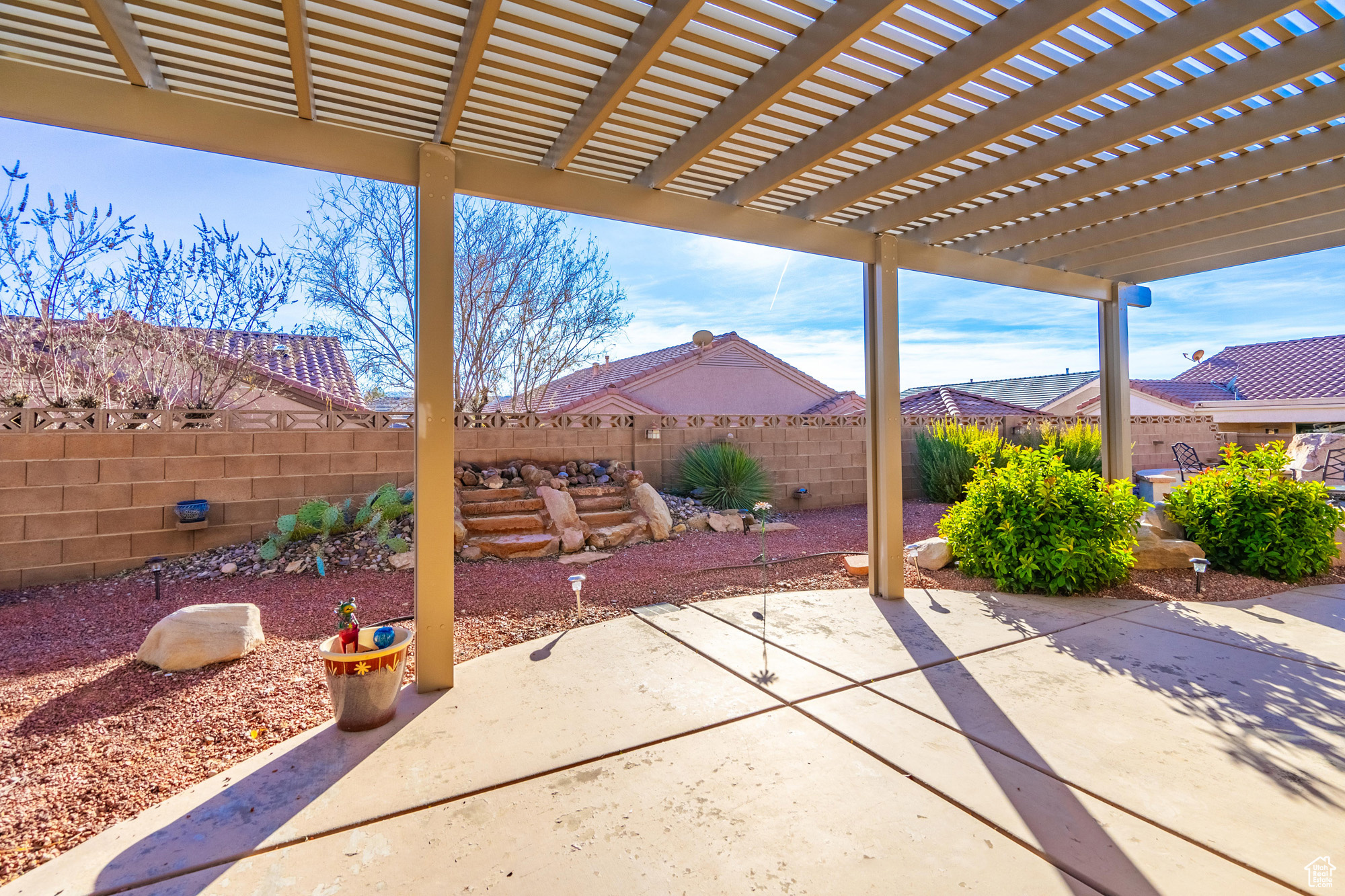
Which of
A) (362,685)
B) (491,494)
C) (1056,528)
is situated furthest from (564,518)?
(1056,528)

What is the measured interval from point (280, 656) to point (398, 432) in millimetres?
3213

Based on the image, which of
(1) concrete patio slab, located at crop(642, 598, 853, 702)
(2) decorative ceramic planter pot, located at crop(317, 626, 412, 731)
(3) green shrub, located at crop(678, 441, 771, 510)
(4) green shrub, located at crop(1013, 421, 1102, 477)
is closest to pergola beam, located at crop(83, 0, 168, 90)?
(2) decorative ceramic planter pot, located at crop(317, 626, 412, 731)

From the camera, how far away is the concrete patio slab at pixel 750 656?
2998 mm

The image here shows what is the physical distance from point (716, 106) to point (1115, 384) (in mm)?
5480

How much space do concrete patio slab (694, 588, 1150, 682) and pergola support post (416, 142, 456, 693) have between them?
6.22 ft

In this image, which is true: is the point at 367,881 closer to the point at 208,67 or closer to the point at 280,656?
the point at 280,656

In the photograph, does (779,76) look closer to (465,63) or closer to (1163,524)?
(465,63)

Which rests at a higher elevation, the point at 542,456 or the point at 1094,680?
the point at 542,456

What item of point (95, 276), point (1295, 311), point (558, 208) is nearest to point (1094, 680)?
point (558, 208)

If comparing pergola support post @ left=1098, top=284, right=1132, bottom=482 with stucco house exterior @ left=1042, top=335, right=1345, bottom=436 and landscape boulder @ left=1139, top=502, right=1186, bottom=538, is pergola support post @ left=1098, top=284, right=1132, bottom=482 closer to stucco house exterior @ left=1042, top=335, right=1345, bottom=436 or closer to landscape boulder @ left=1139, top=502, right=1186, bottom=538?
landscape boulder @ left=1139, top=502, right=1186, bottom=538

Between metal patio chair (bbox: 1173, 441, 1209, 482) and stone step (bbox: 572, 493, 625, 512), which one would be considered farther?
metal patio chair (bbox: 1173, 441, 1209, 482)

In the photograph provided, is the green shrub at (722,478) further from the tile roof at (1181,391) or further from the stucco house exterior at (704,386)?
the tile roof at (1181,391)

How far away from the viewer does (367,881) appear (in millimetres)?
1714

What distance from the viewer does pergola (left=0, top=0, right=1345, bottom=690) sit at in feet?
7.64
